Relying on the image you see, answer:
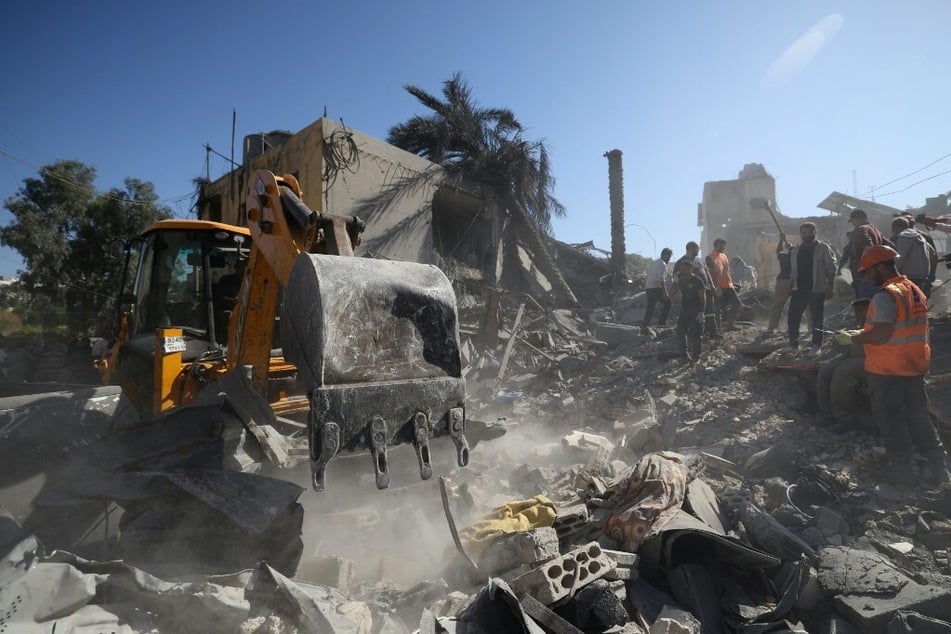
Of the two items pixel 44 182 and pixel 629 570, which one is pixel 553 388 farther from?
pixel 44 182

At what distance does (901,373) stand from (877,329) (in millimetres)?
432

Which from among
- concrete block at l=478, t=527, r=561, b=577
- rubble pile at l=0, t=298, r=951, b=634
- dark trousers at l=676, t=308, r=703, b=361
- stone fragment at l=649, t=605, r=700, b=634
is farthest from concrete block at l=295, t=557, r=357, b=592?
dark trousers at l=676, t=308, r=703, b=361

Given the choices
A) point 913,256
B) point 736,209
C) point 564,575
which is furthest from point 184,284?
point 736,209

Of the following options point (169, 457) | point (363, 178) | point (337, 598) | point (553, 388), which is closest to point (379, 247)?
point (363, 178)

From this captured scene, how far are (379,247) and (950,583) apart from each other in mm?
10897

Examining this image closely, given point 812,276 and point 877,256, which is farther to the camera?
point 812,276

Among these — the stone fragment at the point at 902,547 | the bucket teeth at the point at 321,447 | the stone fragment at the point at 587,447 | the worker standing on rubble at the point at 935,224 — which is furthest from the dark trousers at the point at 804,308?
the bucket teeth at the point at 321,447

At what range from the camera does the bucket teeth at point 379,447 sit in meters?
2.19

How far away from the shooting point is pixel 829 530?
358cm

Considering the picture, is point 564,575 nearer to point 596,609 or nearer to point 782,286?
point 596,609

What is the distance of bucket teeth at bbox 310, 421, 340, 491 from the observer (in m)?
2.09

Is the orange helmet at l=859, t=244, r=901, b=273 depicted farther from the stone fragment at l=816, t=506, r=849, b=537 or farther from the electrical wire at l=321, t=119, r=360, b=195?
the electrical wire at l=321, t=119, r=360, b=195

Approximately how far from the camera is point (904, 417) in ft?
14.2

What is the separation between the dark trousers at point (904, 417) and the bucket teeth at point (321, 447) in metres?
4.89
